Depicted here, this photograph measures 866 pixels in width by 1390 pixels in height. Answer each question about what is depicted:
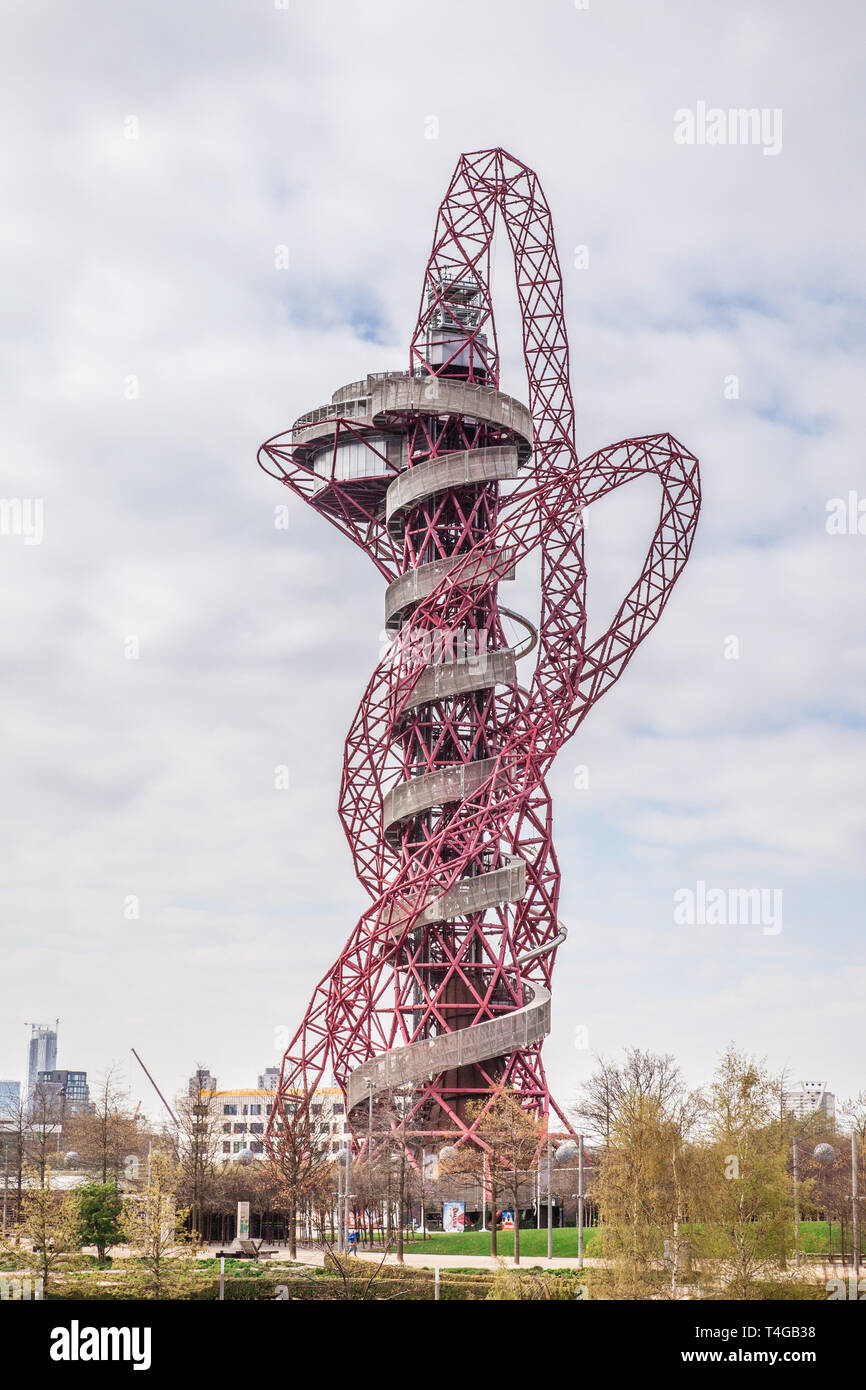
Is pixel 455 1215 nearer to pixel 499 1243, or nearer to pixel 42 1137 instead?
pixel 499 1243

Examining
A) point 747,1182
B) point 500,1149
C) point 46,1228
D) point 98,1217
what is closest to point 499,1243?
point 500,1149

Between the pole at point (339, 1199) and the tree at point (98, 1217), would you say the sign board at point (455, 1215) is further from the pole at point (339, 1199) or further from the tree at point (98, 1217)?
the tree at point (98, 1217)

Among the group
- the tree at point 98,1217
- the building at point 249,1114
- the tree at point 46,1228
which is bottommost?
the building at point 249,1114

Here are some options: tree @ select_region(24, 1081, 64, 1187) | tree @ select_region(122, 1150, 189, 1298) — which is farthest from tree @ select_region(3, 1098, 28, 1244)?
tree @ select_region(122, 1150, 189, 1298)

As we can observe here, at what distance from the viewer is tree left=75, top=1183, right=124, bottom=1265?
1978 inches

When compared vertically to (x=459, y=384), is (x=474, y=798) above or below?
below

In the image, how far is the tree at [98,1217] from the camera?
165 feet

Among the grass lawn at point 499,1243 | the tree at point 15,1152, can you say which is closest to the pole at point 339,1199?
the grass lawn at point 499,1243
